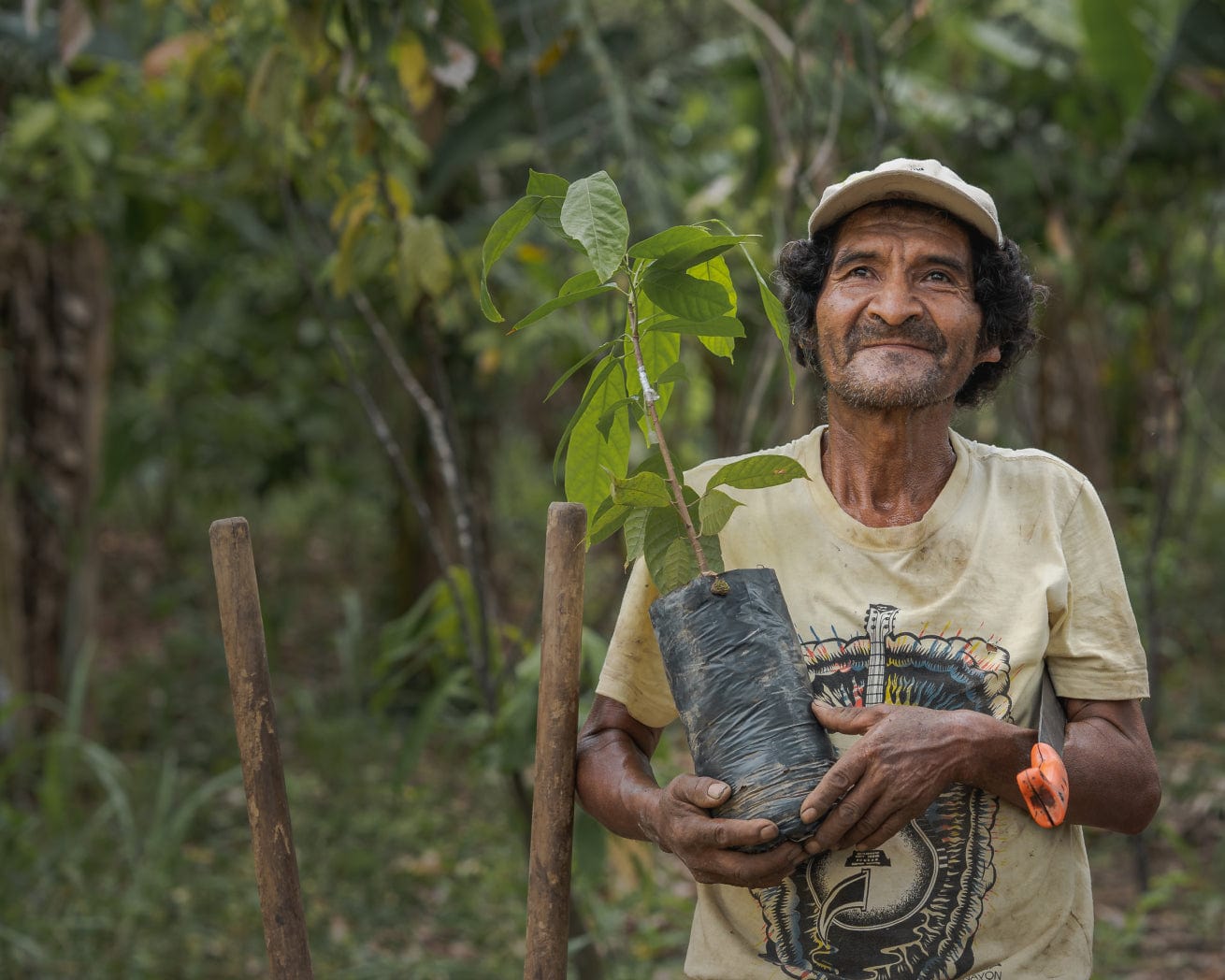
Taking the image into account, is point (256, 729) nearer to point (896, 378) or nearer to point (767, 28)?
point (896, 378)

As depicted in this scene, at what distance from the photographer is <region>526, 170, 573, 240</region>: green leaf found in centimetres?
160

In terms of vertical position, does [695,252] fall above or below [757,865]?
above

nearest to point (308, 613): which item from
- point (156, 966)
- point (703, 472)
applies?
point (156, 966)

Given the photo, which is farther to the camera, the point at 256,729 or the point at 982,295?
the point at 982,295

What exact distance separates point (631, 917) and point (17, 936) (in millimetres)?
1792

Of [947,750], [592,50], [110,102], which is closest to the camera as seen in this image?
[947,750]

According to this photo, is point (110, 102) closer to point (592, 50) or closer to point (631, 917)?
point (592, 50)

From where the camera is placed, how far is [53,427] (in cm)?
500

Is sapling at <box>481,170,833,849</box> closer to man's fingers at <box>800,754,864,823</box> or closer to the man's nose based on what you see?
man's fingers at <box>800,754,864,823</box>

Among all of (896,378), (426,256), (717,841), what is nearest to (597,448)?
(896,378)

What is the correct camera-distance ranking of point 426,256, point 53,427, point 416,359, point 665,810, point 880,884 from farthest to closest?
point 416,359 → point 53,427 → point 426,256 → point 880,884 → point 665,810

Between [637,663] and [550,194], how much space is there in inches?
25.5

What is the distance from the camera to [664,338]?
176 cm

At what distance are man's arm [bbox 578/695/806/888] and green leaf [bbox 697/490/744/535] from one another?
0.98ft
